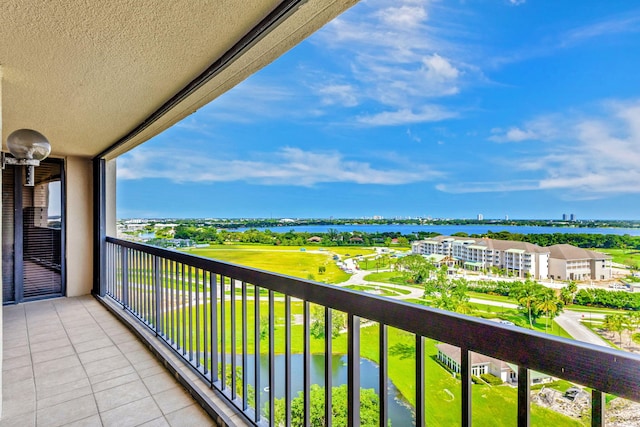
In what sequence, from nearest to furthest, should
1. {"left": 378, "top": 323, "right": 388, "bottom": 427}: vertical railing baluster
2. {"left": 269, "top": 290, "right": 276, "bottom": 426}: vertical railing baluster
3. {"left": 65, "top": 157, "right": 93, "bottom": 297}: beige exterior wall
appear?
{"left": 378, "top": 323, "right": 388, "bottom": 427}: vertical railing baluster < {"left": 269, "top": 290, "right": 276, "bottom": 426}: vertical railing baluster < {"left": 65, "top": 157, "right": 93, "bottom": 297}: beige exterior wall

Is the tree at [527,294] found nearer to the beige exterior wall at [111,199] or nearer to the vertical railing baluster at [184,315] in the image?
the vertical railing baluster at [184,315]

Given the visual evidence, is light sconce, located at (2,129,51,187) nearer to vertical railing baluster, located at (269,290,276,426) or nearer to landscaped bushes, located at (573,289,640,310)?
vertical railing baluster, located at (269,290,276,426)

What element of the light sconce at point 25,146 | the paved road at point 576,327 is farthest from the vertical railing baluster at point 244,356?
the light sconce at point 25,146

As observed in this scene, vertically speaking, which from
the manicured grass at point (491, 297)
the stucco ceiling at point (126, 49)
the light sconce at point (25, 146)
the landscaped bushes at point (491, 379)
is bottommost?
the landscaped bushes at point (491, 379)

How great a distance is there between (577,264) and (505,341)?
59cm

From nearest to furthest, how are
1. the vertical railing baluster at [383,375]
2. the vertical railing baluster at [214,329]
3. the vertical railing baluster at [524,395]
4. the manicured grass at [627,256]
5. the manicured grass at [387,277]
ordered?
the vertical railing baluster at [524,395] → the manicured grass at [627,256] → the vertical railing baluster at [383,375] → the manicured grass at [387,277] → the vertical railing baluster at [214,329]

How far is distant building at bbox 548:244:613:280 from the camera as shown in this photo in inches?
40.4

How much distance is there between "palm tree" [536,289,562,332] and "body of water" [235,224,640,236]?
31cm

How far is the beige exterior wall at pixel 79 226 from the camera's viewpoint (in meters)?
4.55

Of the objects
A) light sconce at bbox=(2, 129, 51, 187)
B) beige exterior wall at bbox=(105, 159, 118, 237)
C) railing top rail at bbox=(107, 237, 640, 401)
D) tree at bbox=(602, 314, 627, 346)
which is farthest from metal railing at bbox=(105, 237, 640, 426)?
beige exterior wall at bbox=(105, 159, 118, 237)

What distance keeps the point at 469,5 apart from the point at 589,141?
1.54 meters

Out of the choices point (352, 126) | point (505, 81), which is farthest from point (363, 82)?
point (505, 81)

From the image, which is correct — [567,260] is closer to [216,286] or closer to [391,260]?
[391,260]

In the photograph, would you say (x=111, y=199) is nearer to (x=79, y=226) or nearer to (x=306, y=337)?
(x=79, y=226)
